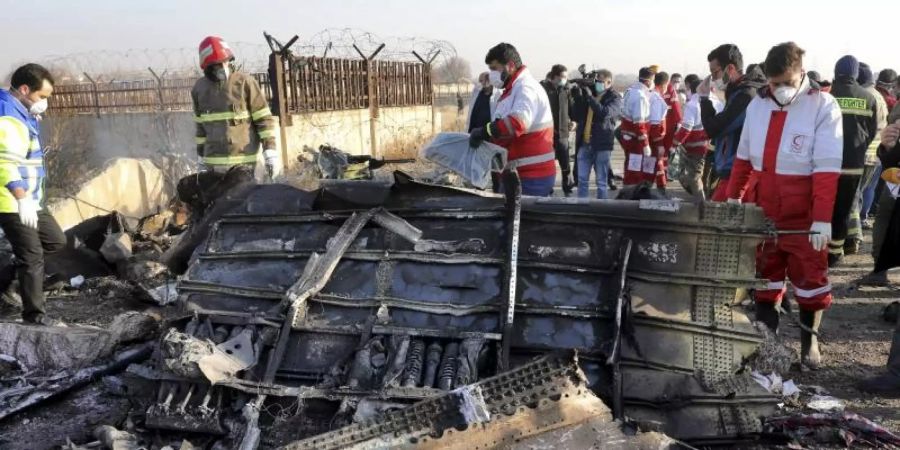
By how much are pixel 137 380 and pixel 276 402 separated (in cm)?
93

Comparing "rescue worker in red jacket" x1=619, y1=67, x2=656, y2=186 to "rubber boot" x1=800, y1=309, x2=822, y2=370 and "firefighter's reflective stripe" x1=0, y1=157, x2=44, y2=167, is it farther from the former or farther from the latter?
"firefighter's reflective stripe" x1=0, y1=157, x2=44, y2=167

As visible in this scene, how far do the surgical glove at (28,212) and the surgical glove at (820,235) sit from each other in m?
5.30

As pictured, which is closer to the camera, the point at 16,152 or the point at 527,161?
the point at 16,152

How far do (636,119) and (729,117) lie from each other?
80.5 inches

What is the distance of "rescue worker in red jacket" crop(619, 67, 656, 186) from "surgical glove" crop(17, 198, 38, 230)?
5.91m

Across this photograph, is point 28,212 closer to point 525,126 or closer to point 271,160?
point 271,160

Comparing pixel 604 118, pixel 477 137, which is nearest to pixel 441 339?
pixel 477 137

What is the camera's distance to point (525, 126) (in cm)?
510

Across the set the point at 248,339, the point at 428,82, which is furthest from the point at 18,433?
the point at 428,82

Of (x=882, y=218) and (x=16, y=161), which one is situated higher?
(x=16, y=161)

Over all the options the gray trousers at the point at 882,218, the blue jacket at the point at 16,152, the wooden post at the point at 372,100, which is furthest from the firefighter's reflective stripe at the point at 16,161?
the wooden post at the point at 372,100

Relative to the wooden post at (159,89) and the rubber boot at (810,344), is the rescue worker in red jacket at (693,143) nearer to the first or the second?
the rubber boot at (810,344)

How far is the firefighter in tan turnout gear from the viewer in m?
5.65

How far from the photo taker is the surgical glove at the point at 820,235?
374 centimetres
